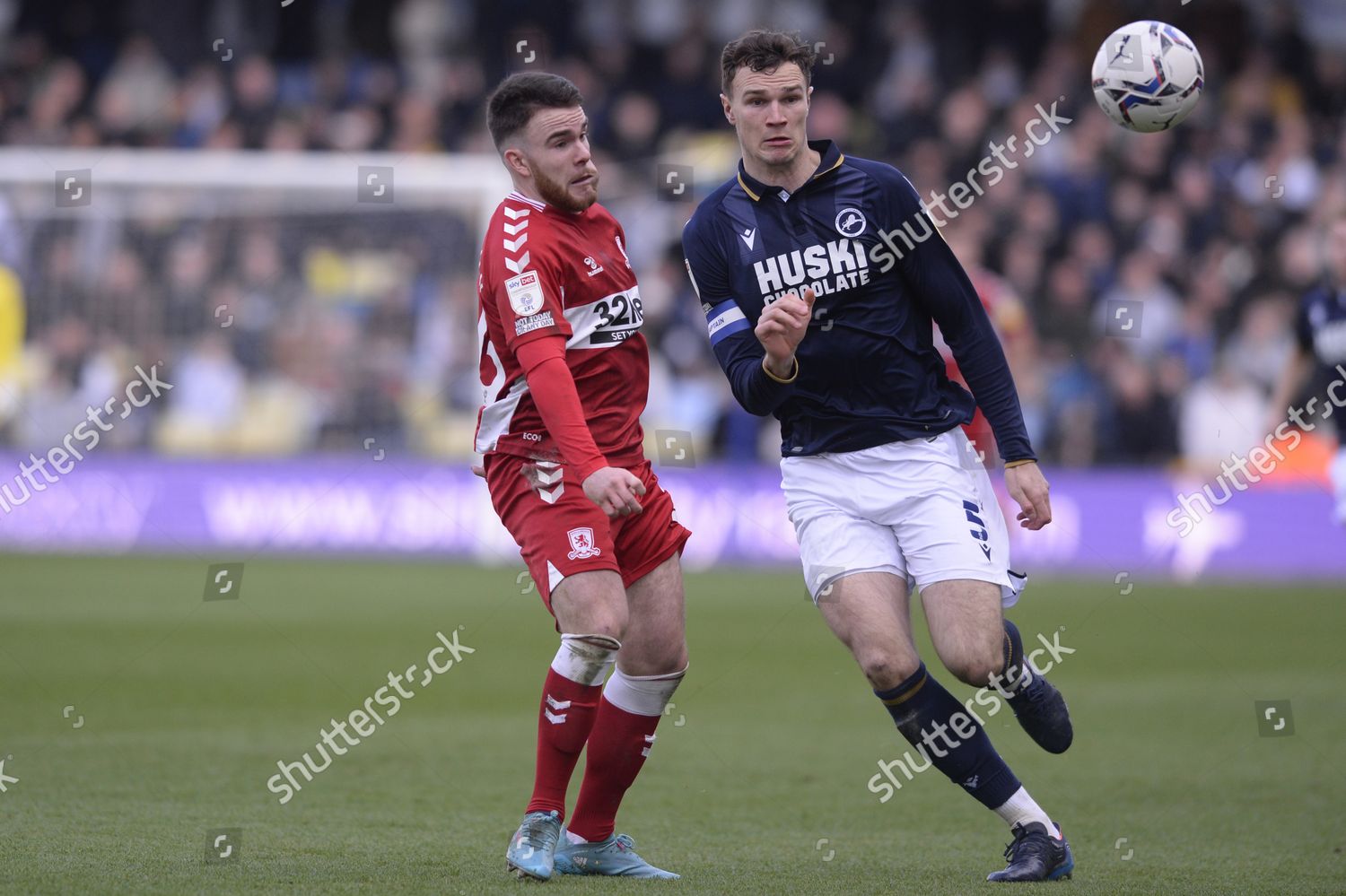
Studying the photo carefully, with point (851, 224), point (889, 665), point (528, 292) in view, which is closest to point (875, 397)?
point (851, 224)

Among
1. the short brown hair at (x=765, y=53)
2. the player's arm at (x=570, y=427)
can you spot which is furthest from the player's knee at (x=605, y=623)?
the short brown hair at (x=765, y=53)

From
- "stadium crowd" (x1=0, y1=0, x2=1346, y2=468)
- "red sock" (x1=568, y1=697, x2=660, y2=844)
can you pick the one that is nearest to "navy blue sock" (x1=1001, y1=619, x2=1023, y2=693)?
"red sock" (x1=568, y1=697, x2=660, y2=844)

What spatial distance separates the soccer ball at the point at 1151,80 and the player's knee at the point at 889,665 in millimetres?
2251

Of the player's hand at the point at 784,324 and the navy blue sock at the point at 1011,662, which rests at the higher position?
the player's hand at the point at 784,324

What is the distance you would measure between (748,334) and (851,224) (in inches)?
19.3

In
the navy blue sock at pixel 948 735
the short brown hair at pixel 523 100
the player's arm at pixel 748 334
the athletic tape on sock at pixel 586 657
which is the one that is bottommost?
the navy blue sock at pixel 948 735

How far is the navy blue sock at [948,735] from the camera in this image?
531 centimetres

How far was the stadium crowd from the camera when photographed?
17328 mm

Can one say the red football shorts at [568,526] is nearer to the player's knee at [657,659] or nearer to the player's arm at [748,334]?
the player's knee at [657,659]

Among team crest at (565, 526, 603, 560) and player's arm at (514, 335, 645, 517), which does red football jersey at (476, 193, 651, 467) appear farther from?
team crest at (565, 526, 603, 560)

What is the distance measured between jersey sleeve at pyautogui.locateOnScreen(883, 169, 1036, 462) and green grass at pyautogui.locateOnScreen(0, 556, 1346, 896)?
58.9 inches

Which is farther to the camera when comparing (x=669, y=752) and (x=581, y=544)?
(x=669, y=752)

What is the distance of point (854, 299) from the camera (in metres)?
5.60

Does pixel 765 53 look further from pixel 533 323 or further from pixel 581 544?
pixel 581 544
